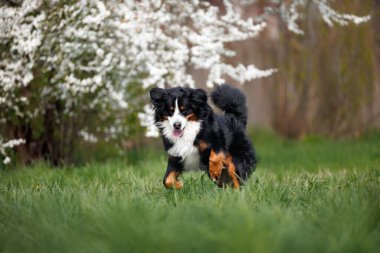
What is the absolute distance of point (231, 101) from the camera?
554cm

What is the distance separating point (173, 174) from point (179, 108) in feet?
1.83

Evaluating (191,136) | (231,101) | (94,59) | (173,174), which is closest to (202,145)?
(191,136)

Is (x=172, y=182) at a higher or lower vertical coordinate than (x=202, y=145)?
lower

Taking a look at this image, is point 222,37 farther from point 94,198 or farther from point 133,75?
point 94,198

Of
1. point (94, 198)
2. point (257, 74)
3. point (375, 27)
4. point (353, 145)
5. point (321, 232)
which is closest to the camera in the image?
point (321, 232)

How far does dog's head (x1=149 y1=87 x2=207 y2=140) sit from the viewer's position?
192 inches

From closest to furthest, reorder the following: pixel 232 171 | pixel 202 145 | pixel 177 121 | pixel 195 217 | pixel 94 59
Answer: pixel 195 217 → pixel 177 121 → pixel 202 145 → pixel 232 171 → pixel 94 59

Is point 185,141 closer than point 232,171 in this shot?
Yes

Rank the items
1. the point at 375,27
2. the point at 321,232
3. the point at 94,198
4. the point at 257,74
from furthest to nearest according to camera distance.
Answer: the point at 375,27 < the point at 257,74 < the point at 94,198 < the point at 321,232

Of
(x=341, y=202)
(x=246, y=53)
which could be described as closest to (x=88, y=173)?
(x=341, y=202)

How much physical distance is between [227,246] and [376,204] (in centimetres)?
123

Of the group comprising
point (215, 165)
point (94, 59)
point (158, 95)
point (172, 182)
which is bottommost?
point (172, 182)

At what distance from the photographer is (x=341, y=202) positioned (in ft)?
12.9

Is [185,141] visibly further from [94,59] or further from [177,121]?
[94,59]
